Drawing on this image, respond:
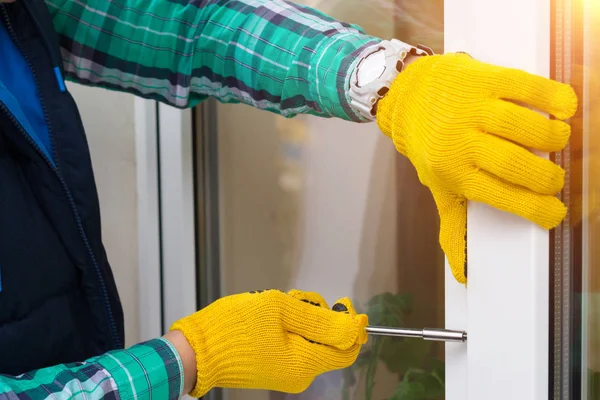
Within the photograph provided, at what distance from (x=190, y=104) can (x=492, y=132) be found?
1.58ft

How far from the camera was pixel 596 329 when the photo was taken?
1.78 ft

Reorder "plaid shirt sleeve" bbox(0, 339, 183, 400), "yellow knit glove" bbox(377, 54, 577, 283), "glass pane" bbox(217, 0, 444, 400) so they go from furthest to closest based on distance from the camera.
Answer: "glass pane" bbox(217, 0, 444, 400), "plaid shirt sleeve" bbox(0, 339, 183, 400), "yellow knit glove" bbox(377, 54, 577, 283)

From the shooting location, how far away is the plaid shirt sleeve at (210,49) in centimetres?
73

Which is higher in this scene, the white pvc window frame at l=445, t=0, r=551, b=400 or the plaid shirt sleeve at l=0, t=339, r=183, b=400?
the white pvc window frame at l=445, t=0, r=551, b=400

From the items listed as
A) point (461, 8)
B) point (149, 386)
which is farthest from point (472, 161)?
point (149, 386)

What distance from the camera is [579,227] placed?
0.54 m

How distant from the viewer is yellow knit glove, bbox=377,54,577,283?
0.51 m

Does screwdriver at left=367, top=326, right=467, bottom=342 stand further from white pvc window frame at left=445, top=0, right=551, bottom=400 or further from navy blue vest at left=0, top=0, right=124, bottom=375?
navy blue vest at left=0, top=0, right=124, bottom=375

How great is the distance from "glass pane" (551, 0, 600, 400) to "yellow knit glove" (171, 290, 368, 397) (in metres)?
0.22

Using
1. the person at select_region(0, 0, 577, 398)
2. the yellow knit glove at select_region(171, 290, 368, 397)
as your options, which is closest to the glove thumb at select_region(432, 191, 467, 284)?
the person at select_region(0, 0, 577, 398)

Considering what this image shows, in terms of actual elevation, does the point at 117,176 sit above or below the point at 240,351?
above

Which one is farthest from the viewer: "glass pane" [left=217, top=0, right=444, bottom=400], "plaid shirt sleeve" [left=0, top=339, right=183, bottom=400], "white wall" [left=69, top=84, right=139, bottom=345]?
"white wall" [left=69, top=84, right=139, bottom=345]

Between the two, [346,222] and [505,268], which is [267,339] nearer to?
[505,268]

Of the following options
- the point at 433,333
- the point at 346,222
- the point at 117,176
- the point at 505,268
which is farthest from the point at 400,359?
the point at 117,176
